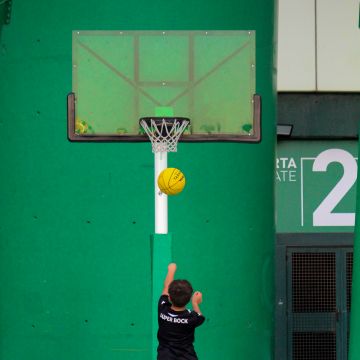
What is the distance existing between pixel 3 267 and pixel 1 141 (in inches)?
44.4

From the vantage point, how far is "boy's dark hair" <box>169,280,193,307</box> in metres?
7.62

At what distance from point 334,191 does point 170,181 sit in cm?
661

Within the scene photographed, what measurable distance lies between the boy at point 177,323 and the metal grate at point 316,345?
6.81 metres

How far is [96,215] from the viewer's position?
9.47 m

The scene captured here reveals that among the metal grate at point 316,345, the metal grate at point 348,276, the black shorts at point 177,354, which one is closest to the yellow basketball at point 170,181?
the black shorts at point 177,354

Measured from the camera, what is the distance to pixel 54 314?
9523 mm

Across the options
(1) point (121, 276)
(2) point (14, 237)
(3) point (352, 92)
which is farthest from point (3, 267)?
(3) point (352, 92)

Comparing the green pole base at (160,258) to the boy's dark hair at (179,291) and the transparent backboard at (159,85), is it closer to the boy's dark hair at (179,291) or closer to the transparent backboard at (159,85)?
the boy's dark hair at (179,291)

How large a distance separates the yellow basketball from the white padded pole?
7.0 inches

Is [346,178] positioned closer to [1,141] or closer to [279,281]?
[279,281]

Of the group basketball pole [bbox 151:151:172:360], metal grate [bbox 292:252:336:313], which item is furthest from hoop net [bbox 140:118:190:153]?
metal grate [bbox 292:252:336:313]

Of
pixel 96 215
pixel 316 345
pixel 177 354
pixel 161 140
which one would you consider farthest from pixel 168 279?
pixel 316 345

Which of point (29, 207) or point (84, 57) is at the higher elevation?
point (84, 57)

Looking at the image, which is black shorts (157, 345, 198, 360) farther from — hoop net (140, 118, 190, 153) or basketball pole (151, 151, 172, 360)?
hoop net (140, 118, 190, 153)
